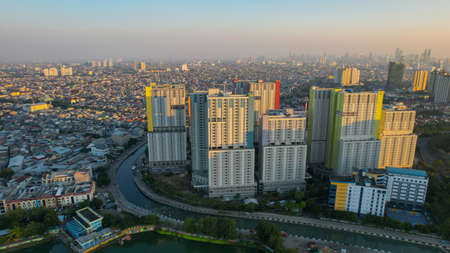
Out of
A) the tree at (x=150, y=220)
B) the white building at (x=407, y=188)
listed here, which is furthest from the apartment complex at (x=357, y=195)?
the tree at (x=150, y=220)

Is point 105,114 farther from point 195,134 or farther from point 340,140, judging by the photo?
point 340,140

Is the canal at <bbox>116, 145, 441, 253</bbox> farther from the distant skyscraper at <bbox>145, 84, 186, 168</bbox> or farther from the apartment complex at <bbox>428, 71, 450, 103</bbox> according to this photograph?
the apartment complex at <bbox>428, 71, 450, 103</bbox>

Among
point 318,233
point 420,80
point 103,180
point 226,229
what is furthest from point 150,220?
point 420,80

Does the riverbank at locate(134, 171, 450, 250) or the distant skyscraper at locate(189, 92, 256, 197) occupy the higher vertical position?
the distant skyscraper at locate(189, 92, 256, 197)

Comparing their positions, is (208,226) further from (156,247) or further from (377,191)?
(377,191)

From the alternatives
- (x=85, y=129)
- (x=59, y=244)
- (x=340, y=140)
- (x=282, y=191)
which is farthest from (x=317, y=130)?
(x=85, y=129)

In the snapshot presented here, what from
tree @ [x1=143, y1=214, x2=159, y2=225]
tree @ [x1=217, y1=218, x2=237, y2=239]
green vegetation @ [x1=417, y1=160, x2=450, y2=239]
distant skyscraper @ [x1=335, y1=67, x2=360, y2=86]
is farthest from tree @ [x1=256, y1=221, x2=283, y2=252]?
distant skyscraper @ [x1=335, y1=67, x2=360, y2=86]
